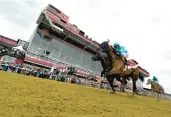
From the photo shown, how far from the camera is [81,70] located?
3744 centimetres

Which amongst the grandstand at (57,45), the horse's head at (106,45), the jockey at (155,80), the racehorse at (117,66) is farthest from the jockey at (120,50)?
the grandstand at (57,45)

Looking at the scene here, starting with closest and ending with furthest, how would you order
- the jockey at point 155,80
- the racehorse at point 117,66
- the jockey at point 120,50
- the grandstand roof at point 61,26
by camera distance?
the racehorse at point 117,66
the jockey at point 120,50
the jockey at point 155,80
the grandstand roof at point 61,26

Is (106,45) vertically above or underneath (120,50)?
above

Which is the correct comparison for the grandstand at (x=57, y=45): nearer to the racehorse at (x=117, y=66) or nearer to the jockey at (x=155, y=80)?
the jockey at (x=155, y=80)

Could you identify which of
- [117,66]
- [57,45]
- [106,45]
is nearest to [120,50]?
[106,45]

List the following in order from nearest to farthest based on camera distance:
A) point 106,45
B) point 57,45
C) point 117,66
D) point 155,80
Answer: point 117,66 → point 106,45 → point 155,80 → point 57,45

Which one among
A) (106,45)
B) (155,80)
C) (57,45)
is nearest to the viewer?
(106,45)

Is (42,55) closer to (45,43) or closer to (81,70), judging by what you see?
(45,43)

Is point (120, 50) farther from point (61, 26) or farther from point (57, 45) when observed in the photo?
point (57, 45)

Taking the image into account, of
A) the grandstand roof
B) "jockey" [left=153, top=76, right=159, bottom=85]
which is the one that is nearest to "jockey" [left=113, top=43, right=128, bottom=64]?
"jockey" [left=153, top=76, right=159, bottom=85]

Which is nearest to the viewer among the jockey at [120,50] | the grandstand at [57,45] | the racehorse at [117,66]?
the racehorse at [117,66]

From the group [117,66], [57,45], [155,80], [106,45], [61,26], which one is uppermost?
[61,26]

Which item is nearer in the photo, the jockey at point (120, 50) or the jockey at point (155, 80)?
the jockey at point (120, 50)

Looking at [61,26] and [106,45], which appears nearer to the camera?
[106,45]
